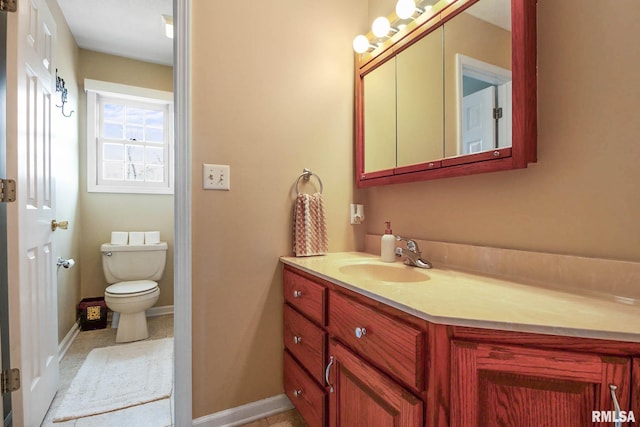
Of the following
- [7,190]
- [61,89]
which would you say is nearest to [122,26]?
[61,89]

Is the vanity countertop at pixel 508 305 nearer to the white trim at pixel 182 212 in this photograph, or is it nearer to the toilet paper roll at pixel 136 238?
the white trim at pixel 182 212

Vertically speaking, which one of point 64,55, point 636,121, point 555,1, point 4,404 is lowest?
point 4,404

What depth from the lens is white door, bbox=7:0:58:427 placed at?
3.97ft

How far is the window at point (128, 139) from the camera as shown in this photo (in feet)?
8.81

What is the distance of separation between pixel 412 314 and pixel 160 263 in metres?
2.60

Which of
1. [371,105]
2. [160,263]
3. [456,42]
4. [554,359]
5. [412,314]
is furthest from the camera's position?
[160,263]

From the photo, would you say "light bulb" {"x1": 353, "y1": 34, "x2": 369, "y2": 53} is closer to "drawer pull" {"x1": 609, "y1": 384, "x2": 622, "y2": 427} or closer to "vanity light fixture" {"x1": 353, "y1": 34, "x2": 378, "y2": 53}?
"vanity light fixture" {"x1": 353, "y1": 34, "x2": 378, "y2": 53}

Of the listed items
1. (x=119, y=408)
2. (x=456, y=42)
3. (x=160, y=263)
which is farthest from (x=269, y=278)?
(x=160, y=263)

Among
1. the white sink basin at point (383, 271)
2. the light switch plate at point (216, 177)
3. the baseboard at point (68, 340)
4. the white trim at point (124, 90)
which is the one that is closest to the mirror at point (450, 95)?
the white sink basin at point (383, 271)

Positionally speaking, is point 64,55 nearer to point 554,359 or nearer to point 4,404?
point 4,404

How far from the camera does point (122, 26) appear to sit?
7.79 ft

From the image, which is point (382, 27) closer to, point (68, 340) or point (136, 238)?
point (136, 238)

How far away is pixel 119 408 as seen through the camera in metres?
1.53

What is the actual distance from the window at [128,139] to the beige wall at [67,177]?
183mm
